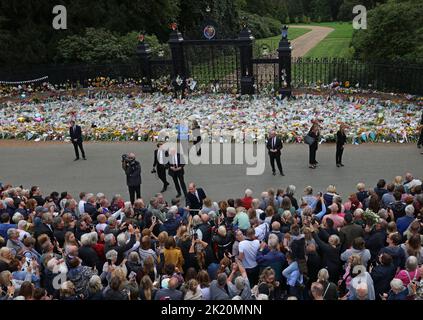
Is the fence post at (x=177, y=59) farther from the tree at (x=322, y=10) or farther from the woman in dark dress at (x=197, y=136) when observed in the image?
the tree at (x=322, y=10)

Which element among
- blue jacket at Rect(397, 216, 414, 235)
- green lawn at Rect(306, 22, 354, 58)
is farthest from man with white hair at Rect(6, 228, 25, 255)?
green lawn at Rect(306, 22, 354, 58)

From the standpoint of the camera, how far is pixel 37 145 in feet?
61.0

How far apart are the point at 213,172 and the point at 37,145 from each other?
7012 mm

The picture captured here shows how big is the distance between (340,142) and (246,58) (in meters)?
8.55

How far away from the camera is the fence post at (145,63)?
77.1 ft

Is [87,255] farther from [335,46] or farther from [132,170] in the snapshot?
[335,46]

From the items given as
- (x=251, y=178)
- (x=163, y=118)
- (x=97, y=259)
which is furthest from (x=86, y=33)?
(x=97, y=259)

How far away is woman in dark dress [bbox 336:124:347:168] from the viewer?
47.3 ft

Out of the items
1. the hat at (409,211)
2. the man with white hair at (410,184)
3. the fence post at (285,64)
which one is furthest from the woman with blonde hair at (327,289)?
the fence post at (285,64)

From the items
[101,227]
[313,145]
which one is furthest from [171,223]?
[313,145]

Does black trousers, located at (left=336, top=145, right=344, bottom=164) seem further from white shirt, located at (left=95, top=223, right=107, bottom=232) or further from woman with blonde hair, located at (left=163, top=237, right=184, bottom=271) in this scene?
woman with blonde hair, located at (left=163, top=237, right=184, bottom=271)

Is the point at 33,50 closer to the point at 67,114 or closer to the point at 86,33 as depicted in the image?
the point at 86,33

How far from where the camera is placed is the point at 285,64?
21.3 m

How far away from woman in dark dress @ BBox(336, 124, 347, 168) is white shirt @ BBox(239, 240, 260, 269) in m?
7.08
